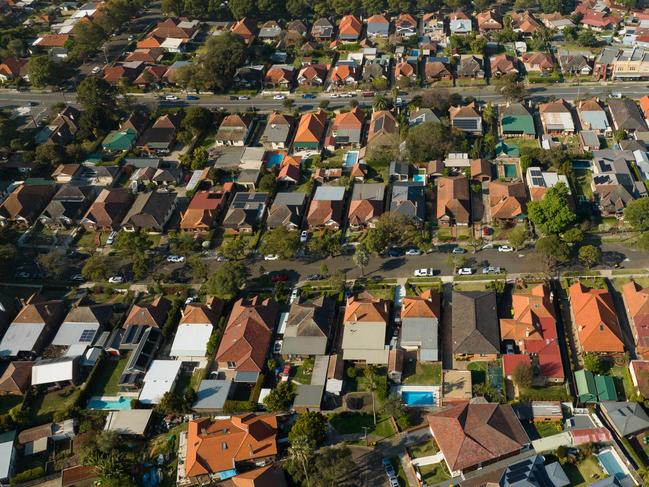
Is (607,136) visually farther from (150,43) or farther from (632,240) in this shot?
(150,43)

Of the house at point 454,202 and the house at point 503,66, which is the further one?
the house at point 503,66

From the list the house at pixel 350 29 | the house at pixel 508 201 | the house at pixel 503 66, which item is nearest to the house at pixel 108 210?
the house at pixel 508 201

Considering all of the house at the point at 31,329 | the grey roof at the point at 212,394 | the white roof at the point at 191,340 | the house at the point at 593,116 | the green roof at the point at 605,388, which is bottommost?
the house at the point at 31,329

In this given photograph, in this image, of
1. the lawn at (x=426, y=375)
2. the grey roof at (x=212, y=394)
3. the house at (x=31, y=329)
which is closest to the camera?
the grey roof at (x=212, y=394)

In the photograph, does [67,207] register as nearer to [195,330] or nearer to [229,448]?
[195,330]

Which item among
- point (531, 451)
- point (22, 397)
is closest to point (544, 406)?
point (531, 451)

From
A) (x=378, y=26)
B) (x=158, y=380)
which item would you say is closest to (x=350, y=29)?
(x=378, y=26)

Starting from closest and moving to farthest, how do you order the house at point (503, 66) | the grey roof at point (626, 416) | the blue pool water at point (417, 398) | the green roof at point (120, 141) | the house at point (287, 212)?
the grey roof at point (626, 416)
the blue pool water at point (417, 398)
the house at point (287, 212)
the green roof at point (120, 141)
the house at point (503, 66)

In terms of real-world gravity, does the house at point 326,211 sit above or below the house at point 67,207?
above

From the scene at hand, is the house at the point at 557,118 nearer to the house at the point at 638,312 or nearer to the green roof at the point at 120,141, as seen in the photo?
the house at the point at 638,312
